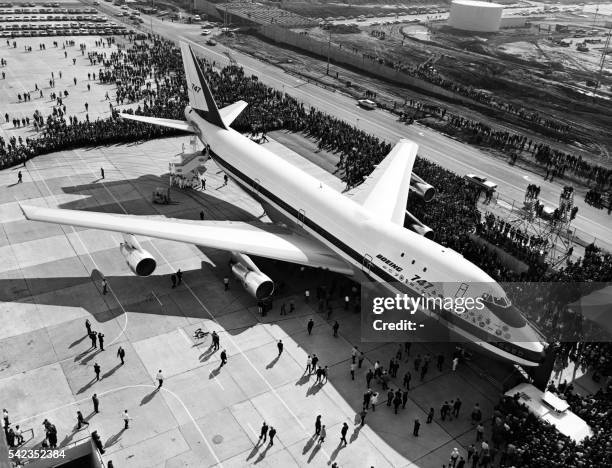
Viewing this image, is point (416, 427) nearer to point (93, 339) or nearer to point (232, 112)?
point (93, 339)

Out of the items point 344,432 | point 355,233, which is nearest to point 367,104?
point 355,233

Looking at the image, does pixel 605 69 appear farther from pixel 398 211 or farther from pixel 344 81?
pixel 398 211

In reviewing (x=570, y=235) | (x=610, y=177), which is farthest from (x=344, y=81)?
(x=570, y=235)

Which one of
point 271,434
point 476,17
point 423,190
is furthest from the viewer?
point 476,17

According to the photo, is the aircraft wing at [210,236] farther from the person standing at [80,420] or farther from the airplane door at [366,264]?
the person standing at [80,420]

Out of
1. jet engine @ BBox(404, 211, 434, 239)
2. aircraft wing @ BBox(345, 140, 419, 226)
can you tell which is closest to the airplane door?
aircraft wing @ BBox(345, 140, 419, 226)

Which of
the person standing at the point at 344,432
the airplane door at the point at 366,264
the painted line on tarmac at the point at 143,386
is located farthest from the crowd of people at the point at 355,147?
the painted line on tarmac at the point at 143,386
